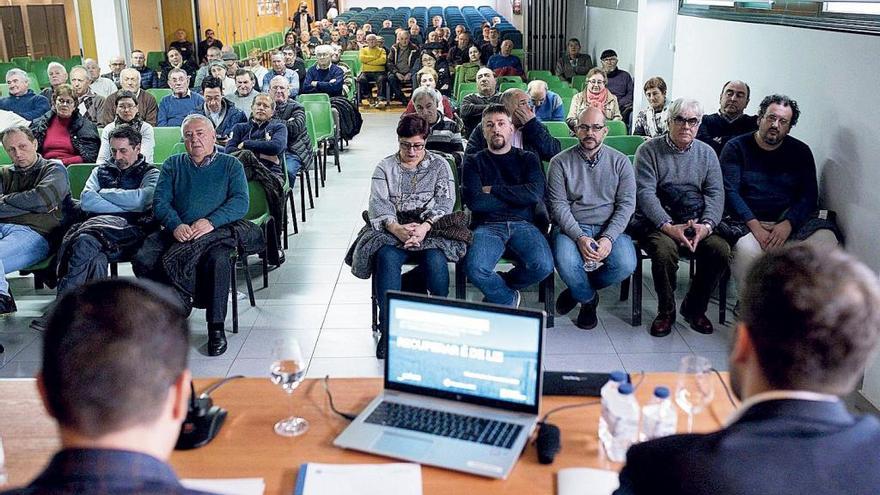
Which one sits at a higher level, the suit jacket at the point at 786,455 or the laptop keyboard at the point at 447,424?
the suit jacket at the point at 786,455

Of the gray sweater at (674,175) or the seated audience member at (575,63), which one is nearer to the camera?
the gray sweater at (674,175)

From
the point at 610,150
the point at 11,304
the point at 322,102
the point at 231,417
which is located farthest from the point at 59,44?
the point at 231,417

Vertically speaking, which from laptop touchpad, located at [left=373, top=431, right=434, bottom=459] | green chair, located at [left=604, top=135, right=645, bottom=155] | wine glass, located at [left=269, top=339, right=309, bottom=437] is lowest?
laptop touchpad, located at [left=373, top=431, right=434, bottom=459]

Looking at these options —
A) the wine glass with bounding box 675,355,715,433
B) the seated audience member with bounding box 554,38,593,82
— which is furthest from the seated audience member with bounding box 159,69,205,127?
the wine glass with bounding box 675,355,715,433

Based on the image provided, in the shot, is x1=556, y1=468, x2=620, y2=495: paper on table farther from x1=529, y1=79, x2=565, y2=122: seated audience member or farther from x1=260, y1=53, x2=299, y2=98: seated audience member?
x1=260, y1=53, x2=299, y2=98: seated audience member

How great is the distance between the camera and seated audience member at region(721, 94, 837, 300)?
175 inches

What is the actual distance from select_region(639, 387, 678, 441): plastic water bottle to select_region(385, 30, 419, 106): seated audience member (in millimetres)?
12019

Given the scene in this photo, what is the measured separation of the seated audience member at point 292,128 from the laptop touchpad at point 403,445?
4.56m

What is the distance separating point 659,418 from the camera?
1960 millimetres

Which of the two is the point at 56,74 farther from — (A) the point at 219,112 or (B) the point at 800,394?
(B) the point at 800,394

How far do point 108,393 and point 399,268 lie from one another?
125 inches

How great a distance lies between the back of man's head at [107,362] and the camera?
110 cm

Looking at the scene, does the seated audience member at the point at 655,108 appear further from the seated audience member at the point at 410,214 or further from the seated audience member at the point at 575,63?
the seated audience member at the point at 575,63

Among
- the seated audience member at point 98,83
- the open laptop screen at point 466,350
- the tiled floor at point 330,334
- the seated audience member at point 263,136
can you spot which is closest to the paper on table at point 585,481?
the open laptop screen at point 466,350
